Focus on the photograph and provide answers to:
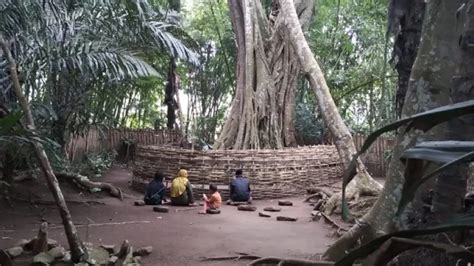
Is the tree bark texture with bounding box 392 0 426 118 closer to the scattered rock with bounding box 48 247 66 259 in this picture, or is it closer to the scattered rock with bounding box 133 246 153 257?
the scattered rock with bounding box 133 246 153 257

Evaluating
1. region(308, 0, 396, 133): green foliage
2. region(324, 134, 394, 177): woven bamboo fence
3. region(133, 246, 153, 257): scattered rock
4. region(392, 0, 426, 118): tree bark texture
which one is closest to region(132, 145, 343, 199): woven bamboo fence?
region(324, 134, 394, 177): woven bamboo fence

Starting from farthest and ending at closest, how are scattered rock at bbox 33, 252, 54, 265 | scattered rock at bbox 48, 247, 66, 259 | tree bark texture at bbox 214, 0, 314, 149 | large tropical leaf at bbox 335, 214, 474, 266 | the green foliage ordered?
the green foliage → tree bark texture at bbox 214, 0, 314, 149 → scattered rock at bbox 48, 247, 66, 259 → scattered rock at bbox 33, 252, 54, 265 → large tropical leaf at bbox 335, 214, 474, 266

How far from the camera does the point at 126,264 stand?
432cm

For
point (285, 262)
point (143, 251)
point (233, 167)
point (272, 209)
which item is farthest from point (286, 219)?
point (285, 262)

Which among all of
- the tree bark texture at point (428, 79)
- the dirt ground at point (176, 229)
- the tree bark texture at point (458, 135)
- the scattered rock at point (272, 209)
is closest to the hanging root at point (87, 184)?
Result: the dirt ground at point (176, 229)

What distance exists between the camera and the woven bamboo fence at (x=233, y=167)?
9.05 metres

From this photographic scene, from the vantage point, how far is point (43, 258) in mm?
4258

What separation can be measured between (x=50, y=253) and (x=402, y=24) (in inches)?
142

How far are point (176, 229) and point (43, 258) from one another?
2.11 metres

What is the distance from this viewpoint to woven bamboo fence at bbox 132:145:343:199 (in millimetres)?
9055

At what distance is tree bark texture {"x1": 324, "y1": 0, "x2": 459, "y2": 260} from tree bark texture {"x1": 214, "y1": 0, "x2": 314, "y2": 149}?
6472mm

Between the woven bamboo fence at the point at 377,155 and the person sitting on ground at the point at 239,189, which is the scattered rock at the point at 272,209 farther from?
the woven bamboo fence at the point at 377,155

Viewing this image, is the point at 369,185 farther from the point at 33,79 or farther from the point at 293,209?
the point at 33,79

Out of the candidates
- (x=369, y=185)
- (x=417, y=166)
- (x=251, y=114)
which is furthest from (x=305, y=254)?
(x=251, y=114)
